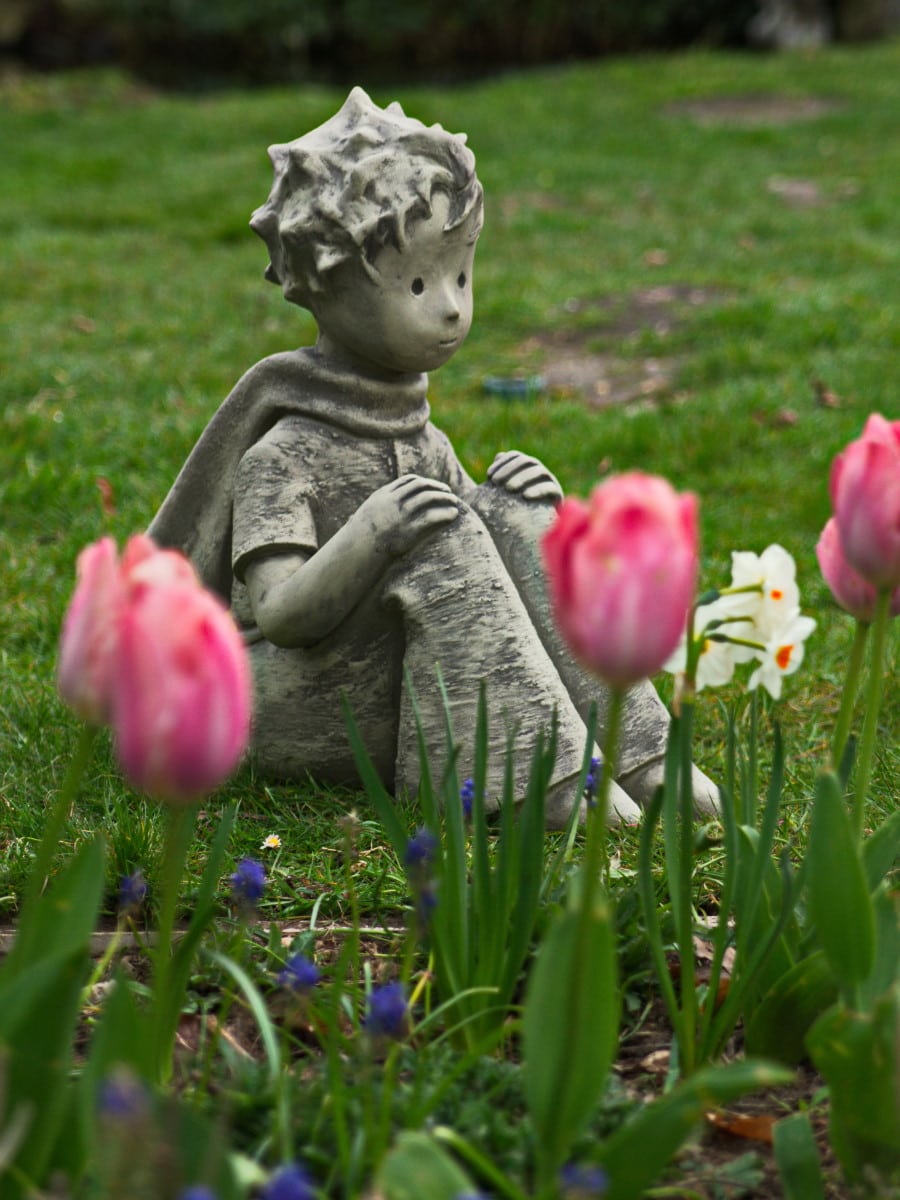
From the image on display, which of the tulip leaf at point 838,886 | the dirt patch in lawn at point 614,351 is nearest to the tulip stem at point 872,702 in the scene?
the tulip leaf at point 838,886

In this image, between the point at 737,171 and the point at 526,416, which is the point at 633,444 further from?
the point at 737,171

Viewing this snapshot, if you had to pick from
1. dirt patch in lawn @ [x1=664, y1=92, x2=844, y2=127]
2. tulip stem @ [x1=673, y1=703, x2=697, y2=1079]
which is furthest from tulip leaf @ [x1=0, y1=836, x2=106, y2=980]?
dirt patch in lawn @ [x1=664, y1=92, x2=844, y2=127]

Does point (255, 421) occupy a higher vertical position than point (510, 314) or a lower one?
higher

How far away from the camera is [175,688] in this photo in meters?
1.26

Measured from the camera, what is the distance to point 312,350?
9.68 ft

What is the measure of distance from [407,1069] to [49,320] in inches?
239

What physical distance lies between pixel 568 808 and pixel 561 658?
1.09 ft

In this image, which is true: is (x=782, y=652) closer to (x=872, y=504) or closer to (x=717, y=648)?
(x=717, y=648)

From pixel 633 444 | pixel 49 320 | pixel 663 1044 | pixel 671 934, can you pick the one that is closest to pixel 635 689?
pixel 671 934

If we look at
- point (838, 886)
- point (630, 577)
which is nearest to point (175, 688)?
point (630, 577)

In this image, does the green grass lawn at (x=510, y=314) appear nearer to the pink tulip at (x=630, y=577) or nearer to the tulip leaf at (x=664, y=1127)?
the tulip leaf at (x=664, y=1127)

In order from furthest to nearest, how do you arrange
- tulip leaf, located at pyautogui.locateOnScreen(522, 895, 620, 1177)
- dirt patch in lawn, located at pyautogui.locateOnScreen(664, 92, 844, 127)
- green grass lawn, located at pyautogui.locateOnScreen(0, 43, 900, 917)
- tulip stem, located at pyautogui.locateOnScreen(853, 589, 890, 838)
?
dirt patch in lawn, located at pyautogui.locateOnScreen(664, 92, 844, 127)
green grass lawn, located at pyautogui.locateOnScreen(0, 43, 900, 917)
tulip stem, located at pyautogui.locateOnScreen(853, 589, 890, 838)
tulip leaf, located at pyautogui.locateOnScreen(522, 895, 620, 1177)

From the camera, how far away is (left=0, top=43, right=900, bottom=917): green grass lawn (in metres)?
3.63

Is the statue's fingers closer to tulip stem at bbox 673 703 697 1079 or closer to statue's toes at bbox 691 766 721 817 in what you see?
statue's toes at bbox 691 766 721 817
